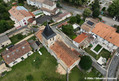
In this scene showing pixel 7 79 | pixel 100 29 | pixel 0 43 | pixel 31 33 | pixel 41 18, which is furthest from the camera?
pixel 41 18

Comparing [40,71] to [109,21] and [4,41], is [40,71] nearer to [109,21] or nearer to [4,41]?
[4,41]

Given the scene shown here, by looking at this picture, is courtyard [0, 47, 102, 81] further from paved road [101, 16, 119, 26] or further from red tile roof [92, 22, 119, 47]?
paved road [101, 16, 119, 26]

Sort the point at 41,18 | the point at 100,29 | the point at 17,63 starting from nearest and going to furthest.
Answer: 1. the point at 17,63
2. the point at 100,29
3. the point at 41,18

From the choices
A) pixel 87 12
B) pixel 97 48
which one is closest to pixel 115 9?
pixel 87 12

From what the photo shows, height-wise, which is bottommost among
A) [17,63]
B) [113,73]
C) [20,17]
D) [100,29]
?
[113,73]

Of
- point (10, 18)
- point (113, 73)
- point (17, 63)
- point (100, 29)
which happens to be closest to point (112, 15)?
point (100, 29)

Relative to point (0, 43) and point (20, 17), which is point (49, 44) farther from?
point (20, 17)

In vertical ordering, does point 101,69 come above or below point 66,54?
below
